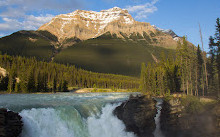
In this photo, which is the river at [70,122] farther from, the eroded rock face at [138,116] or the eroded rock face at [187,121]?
the eroded rock face at [187,121]

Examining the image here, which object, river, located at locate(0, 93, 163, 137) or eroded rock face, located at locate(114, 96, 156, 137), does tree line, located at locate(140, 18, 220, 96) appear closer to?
eroded rock face, located at locate(114, 96, 156, 137)

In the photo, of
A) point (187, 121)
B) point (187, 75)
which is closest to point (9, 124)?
point (187, 121)

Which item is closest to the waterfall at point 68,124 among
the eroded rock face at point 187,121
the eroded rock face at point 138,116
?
the eroded rock face at point 138,116

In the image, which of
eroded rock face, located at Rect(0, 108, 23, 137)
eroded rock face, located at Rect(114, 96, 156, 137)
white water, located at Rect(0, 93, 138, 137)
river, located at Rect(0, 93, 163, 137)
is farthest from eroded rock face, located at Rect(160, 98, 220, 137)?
eroded rock face, located at Rect(0, 108, 23, 137)

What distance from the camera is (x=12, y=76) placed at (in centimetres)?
8656

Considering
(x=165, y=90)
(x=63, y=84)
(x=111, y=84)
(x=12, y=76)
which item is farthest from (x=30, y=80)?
(x=111, y=84)

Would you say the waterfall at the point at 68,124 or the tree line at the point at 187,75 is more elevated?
the tree line at the point at 187,75

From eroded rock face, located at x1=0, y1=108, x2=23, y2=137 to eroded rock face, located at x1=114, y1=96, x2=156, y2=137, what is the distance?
1799 centimetres

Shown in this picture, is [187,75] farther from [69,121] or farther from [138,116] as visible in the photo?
[69,121]

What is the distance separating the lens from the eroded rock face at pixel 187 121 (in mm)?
29766

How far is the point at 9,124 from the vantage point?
20531mm

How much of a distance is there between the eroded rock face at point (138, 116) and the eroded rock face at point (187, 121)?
2.94 metres

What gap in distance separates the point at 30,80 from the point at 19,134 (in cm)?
6959

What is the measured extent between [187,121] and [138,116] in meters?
9.50
